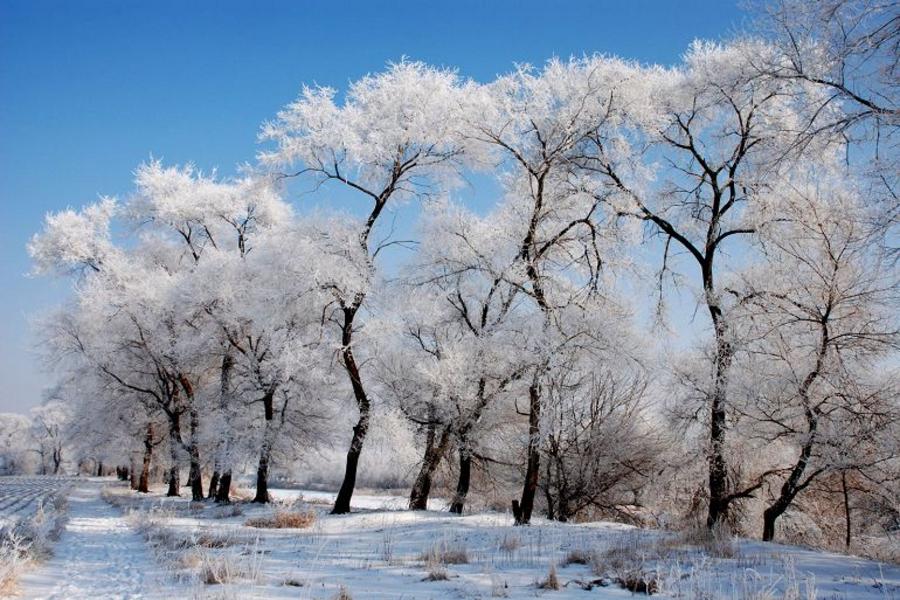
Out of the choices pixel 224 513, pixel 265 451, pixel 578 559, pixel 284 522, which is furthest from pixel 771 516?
pixel 265 451

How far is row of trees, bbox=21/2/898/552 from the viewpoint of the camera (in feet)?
41.8

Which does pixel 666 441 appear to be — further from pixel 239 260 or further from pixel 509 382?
pixel 239 260

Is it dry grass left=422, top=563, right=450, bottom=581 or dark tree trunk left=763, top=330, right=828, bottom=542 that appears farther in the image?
dark tree trunk left=763, top=330, right=828, bottom=542

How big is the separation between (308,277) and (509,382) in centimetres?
603

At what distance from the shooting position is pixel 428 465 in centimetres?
1962

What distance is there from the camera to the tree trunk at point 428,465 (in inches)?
762

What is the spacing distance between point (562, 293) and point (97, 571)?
12.7 metres

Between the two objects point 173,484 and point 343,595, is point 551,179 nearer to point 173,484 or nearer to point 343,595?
point 343,595

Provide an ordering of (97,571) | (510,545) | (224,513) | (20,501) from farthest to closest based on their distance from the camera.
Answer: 1. (20,501)
2. (224,513)
3. (510,545)
4. (97,571)

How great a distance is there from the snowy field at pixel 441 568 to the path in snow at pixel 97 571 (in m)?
0.02

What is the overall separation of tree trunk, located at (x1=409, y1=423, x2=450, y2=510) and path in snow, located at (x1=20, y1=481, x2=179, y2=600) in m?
9.00

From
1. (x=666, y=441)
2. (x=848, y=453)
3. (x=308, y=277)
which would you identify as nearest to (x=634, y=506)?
(x=666, y=441)

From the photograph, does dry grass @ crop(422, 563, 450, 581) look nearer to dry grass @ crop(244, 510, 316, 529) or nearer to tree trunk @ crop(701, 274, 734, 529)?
dry grass @ crop(244, 510, 316, 529)

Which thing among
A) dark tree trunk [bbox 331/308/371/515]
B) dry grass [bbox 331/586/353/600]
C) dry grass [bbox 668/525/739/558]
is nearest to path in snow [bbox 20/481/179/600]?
dry grass [bbox 331/586/353/600]
